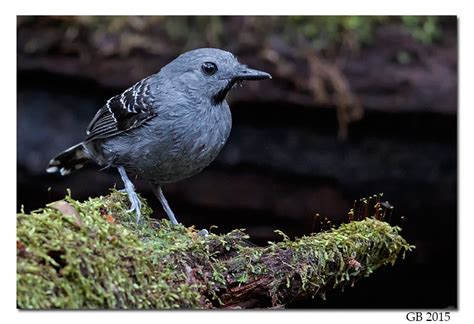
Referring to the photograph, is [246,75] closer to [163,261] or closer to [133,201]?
[133,201]

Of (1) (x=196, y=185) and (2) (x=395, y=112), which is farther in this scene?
(1) (x=196, y=185)

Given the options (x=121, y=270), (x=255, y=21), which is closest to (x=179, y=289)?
(x=121, y=270)

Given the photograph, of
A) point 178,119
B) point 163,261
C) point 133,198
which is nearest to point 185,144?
point 178,119

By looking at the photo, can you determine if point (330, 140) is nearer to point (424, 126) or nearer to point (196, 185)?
point (424, 126)

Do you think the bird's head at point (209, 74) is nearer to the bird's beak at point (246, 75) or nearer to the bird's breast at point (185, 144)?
the bird's beak at point (246, 75)

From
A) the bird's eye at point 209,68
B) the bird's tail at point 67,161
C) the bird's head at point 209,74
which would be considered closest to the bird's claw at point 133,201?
the bird's head at point 209,74

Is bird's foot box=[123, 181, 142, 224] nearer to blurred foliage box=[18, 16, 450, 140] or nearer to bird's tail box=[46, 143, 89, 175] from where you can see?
bird's tail box=[46, 143, 89, 175]
